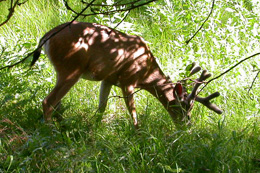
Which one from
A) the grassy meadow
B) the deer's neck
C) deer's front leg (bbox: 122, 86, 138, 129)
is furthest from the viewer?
the deer's neck

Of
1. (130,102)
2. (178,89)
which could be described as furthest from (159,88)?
(130,102)

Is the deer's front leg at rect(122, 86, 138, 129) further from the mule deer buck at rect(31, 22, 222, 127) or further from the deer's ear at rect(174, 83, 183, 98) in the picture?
the deer's ear at rect(174, 83, 183, 98)

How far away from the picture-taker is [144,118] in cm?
455

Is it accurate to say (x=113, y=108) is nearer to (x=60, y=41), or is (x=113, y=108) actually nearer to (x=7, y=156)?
(x=60, y=41)

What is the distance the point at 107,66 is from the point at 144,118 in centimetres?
74

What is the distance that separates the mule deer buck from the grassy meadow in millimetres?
158

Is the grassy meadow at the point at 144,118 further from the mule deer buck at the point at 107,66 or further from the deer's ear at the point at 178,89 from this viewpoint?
the deer's ear at the point at 178,89

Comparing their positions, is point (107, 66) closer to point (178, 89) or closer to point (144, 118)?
point (144, 118)

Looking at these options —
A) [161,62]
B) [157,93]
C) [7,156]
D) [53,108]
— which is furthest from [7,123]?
[161,62]

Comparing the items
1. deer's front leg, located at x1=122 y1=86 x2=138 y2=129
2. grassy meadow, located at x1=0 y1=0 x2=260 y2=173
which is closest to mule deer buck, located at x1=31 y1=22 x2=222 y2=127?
deer's front leg, located at x1=122 y1=86 x2=138 y2=129

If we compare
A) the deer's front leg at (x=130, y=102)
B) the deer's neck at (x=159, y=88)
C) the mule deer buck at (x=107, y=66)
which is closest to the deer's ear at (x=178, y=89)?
the mule deer buck at (x=107, y=66)

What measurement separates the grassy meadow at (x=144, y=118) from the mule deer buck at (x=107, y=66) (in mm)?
158

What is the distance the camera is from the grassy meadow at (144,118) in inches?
132

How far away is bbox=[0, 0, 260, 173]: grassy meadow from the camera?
11.0ft
